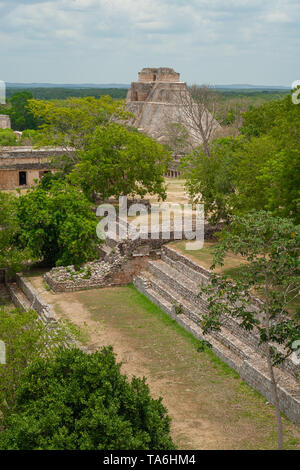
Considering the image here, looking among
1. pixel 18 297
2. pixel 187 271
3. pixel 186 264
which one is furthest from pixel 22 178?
pixel 187 271

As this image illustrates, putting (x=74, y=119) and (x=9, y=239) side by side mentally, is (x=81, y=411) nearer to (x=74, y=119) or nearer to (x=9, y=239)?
(x=9, y=239)

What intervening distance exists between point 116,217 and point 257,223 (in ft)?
51.0

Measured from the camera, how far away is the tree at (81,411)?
801cm

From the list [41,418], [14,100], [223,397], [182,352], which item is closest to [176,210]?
[182,352]

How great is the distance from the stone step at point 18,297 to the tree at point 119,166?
6.62 m

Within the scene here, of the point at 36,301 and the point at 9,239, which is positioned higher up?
the point at 9,239

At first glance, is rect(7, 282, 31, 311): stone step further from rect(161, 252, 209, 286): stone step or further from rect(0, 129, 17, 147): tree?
rect(0, 129, 17, 147): tree

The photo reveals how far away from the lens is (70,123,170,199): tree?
24625 mm

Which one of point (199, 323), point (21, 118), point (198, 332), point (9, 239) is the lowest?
point (198, 332)

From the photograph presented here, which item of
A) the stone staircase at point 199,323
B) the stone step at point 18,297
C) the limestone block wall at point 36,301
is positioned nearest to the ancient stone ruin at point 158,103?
the stone step at point 18,297

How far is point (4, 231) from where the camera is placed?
19.0m

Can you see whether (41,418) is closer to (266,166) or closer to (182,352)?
(182,352)

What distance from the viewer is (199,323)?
1480 cm

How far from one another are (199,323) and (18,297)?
6728 millimetres
